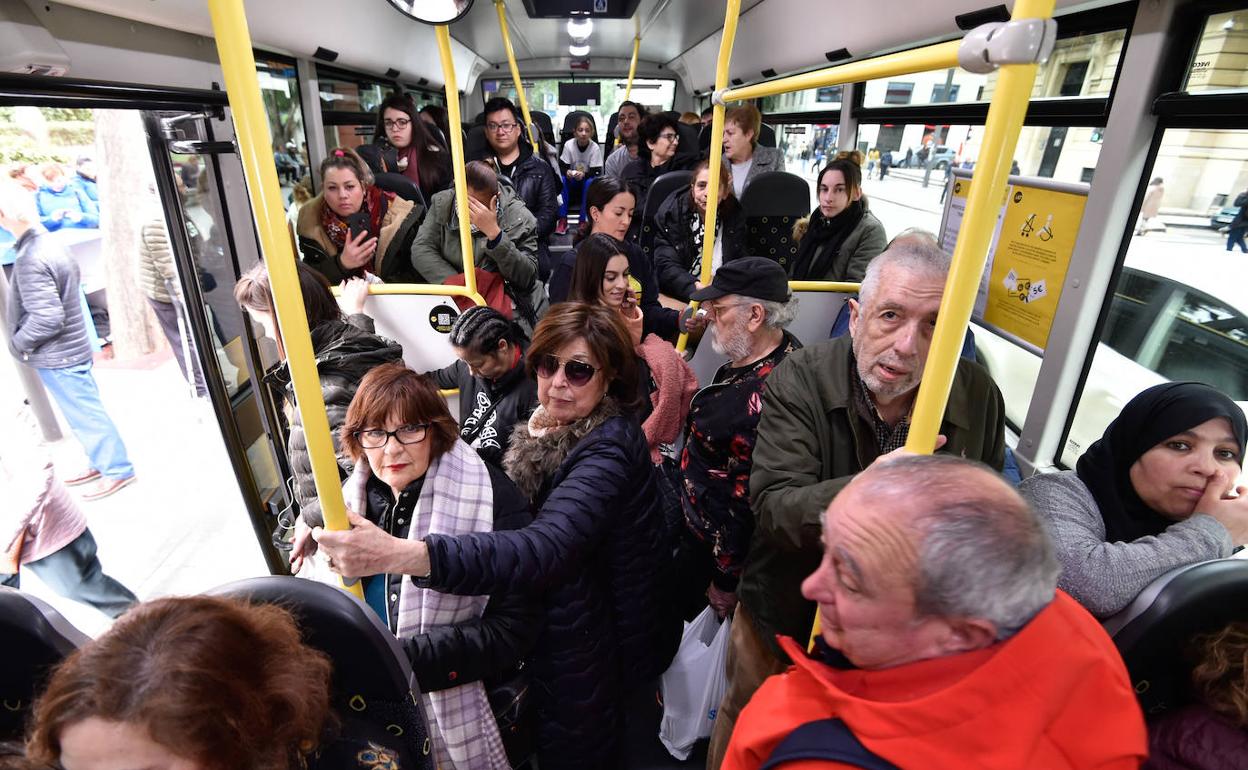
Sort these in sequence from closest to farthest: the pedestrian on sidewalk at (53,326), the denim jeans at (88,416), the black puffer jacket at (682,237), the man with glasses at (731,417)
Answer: the man with glasses at (731,417) < the pedestrian on sidewalk at (53,326) < the black puffer jacket at (682,237) < the denim jeans at (88,416)

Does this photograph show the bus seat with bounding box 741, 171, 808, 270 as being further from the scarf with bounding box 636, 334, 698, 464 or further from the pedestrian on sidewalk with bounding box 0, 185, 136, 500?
the pedestrian on sidewalk with bounding box 0, 185, 136, 500

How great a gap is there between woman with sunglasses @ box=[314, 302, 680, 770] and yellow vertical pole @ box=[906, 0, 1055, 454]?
82 centimetres

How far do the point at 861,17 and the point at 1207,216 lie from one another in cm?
254

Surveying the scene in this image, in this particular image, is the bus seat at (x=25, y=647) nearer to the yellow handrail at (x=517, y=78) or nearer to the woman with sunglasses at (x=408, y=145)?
the yellow handrail at (x=517, y=78)

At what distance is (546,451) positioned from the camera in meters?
1.71

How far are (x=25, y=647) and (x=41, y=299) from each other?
3.26 m

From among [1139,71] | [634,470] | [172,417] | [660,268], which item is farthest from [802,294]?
[172,417]

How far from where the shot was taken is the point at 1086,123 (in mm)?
2211

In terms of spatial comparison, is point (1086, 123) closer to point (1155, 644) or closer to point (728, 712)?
point (1155, 644)

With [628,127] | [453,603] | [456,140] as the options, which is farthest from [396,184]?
[628,127]

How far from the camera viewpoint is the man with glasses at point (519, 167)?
512 centimetres

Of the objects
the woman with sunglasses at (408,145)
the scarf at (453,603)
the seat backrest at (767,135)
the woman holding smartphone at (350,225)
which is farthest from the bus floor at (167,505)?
the seat backrest at (767,135)

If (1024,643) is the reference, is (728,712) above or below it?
below

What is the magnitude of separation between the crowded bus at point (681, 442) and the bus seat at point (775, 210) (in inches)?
1.4
